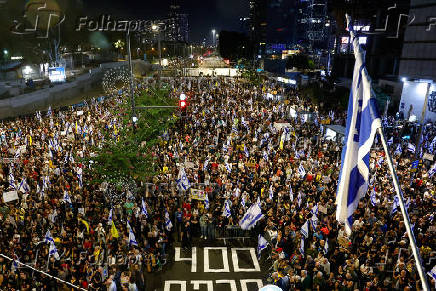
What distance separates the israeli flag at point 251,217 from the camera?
13.3 metres

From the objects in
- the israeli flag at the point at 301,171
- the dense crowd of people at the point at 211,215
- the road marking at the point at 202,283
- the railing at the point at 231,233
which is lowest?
the road marking at the point at 202,283

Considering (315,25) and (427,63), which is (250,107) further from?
(315,25)

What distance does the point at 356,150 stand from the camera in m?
4.90

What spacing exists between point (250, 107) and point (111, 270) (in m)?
26.1

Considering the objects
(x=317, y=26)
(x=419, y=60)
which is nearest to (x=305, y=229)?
(x=419, y=60)

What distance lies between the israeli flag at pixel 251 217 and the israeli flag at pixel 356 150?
8346 millimetres

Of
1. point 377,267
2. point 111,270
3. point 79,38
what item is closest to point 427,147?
point 377,267

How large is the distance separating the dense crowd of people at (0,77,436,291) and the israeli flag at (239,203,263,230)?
36 centimetres

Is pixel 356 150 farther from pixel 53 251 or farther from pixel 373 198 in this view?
pixel 373 198

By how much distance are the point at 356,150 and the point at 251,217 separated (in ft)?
29.8

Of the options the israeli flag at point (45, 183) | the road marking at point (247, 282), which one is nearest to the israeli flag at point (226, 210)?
the road marking at point (247, 282)

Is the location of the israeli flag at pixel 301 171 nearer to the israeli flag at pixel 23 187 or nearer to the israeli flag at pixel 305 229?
the israeli flag at pixel 305 229

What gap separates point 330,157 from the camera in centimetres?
2120

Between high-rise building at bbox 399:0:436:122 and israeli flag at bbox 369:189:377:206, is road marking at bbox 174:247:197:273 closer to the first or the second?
israeli flag at bbox 369:189:377:206
